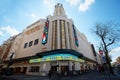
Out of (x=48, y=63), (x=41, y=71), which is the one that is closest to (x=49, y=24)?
(x=48, y=63)

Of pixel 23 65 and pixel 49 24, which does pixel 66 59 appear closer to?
pixel 49 24

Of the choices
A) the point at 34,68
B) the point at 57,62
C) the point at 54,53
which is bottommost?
the point at 34,68

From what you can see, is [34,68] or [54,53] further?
[34,68]

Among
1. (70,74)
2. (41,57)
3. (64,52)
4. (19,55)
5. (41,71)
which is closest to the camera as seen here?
(70,74)

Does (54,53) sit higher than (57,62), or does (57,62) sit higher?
(54,53)

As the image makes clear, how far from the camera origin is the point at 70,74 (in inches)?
710

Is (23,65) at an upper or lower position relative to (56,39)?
lower

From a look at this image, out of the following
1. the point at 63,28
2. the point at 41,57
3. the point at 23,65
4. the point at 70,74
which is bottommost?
the point at 70,74

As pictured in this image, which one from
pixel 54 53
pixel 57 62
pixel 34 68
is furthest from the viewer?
pixel 34 68

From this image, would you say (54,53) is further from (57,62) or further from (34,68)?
(34,68)

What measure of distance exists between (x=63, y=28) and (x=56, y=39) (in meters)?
3.94

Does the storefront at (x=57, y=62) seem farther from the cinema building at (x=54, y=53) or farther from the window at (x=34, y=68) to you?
the window at (x=34, y=68)

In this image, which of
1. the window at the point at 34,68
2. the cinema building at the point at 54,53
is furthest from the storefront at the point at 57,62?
the window at the point at 34,68

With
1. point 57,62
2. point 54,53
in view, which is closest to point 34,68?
point 57,62
